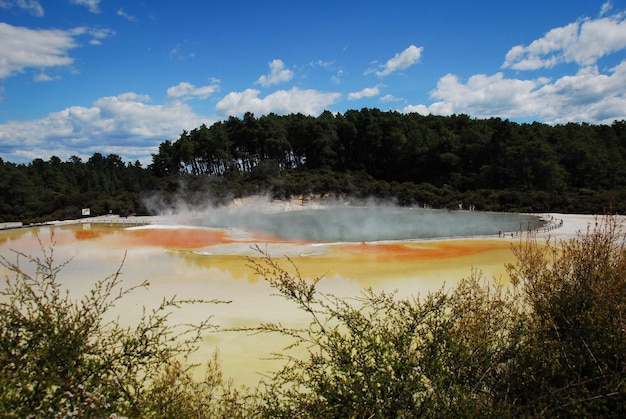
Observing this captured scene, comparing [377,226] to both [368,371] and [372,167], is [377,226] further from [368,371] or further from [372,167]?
[372,167]

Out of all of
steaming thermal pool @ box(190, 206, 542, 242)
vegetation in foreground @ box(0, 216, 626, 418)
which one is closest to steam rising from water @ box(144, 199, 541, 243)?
steaming thermal pool @ box(190, 206, 542, 242)

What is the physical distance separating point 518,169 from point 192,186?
1594 inches

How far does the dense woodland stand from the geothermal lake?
10.6 meters

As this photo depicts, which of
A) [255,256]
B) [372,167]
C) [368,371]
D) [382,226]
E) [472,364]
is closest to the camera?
[368,371]

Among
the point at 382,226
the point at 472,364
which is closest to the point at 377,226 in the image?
the point at 382,226

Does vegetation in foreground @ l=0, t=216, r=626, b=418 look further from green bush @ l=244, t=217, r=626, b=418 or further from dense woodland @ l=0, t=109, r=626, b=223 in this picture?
dense woodland @ l=0, t=109, r=626, b=223

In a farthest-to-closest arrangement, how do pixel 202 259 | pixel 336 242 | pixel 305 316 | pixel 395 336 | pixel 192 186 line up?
1. pixel 192 186
2. pixel 336 242
3. pixel 202 259
4. pixel 305 316
5. pixel 395 336

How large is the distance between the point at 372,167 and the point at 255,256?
163 ft

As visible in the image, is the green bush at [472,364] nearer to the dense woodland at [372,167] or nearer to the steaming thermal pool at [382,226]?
Answer: the steaming thermal pool at [382,226]

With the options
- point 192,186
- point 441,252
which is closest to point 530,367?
point 441,252

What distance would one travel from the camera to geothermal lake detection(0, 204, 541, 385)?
1225cm

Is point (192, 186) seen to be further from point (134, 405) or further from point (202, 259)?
point (134, 405)

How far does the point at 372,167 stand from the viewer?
230 ft

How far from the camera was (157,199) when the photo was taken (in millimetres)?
53906
